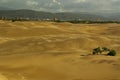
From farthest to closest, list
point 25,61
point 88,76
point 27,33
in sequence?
point 27,33
point 25,61
point 88,76

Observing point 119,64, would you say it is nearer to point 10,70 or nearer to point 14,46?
point 10,70

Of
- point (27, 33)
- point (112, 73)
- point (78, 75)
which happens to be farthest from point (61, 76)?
point (27, 33)

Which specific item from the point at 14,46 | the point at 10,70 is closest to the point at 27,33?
the point at 14,46

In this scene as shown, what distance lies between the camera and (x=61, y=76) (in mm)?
15961

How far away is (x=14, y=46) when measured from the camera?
105 ft

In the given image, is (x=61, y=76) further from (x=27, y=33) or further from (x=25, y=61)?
(x=27, y=33)

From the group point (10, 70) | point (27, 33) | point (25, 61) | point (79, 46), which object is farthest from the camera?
point (27, 33)

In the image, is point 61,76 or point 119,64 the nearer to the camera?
point 61,76

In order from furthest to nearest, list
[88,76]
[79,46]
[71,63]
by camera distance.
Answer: [79,46] < [71,63] < [88,76]

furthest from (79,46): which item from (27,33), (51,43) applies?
(27,33)

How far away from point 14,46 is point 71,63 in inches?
547

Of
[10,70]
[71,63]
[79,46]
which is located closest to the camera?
[10,70]

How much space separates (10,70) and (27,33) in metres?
30.6

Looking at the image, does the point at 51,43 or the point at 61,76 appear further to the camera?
the point at 51,43
